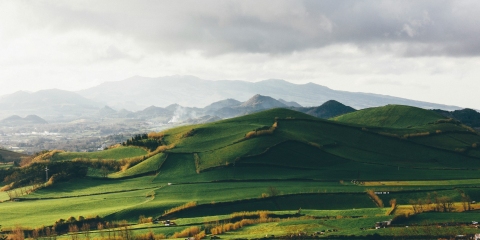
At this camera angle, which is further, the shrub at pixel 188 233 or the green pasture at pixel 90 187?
the green pasture at pixel 90 187

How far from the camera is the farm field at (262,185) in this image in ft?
214

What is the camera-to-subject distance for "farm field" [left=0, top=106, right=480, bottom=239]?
65312 mm

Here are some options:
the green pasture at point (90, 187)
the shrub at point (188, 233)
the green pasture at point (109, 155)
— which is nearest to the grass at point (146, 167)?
the green pasture at point (90, 187)

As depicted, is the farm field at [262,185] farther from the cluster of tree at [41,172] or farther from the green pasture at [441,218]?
the cluster of tree at [41,172]

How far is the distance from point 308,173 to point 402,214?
48589 mm

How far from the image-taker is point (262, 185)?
99.5 metres

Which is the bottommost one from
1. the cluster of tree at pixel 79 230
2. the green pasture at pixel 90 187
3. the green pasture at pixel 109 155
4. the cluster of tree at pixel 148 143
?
the cluster of tree at pixel 79 230

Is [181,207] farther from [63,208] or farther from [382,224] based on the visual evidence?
[382,224]

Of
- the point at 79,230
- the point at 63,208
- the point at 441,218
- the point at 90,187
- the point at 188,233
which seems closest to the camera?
the point at 188,233

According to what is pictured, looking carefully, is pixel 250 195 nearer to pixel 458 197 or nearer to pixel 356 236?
pixel 356 236

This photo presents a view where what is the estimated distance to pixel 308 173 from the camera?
370 ft

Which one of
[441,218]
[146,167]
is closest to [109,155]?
[146,167]

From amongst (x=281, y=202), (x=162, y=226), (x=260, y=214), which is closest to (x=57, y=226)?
(x=162, y=226)

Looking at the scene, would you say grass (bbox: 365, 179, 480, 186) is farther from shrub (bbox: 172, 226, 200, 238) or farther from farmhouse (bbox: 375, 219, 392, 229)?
shrub (bbox: 172, 226, 200, 238)
